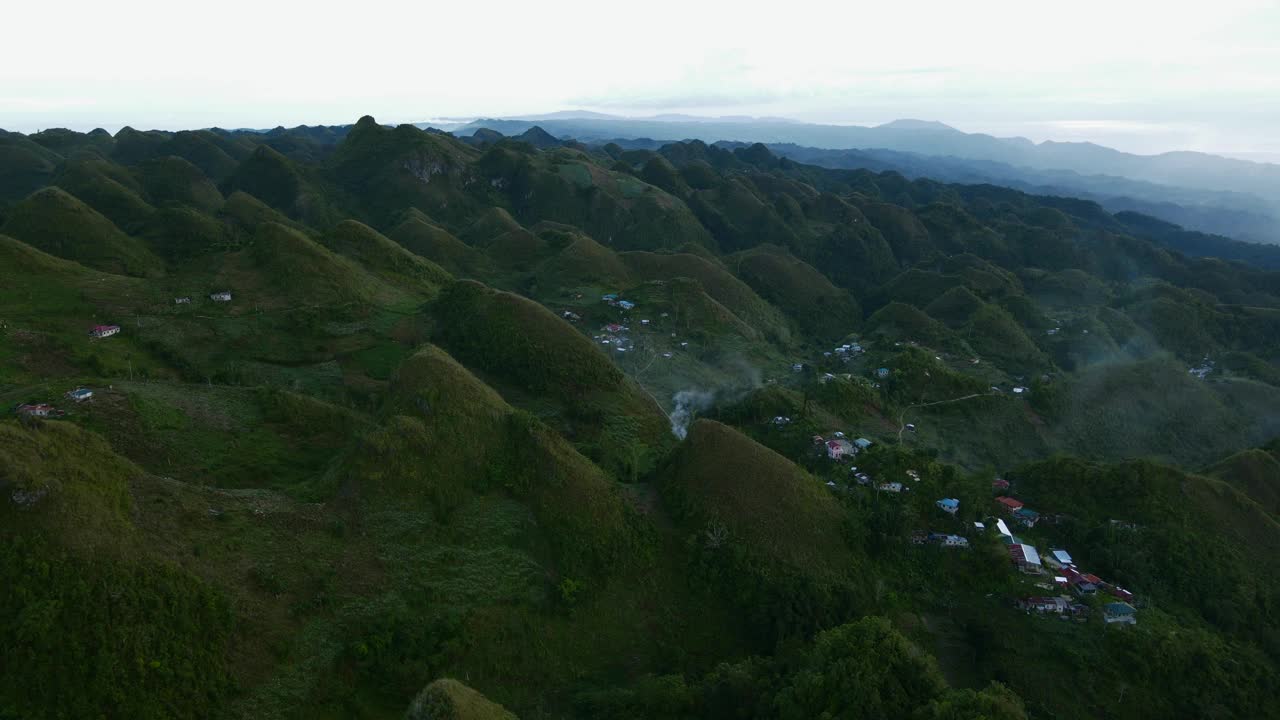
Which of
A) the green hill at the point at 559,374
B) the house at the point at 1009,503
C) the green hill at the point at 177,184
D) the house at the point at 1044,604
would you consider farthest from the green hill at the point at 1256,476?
the green hill at the point at 177,184

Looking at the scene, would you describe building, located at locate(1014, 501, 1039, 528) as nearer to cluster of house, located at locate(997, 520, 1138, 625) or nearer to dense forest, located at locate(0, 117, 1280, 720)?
dense forest, located at locate(0, 117, 1280, 720)

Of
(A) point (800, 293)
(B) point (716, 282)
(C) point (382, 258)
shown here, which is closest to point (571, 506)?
(C) point (382, 258)

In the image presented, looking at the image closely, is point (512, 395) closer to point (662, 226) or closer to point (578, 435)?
point (578, 435)

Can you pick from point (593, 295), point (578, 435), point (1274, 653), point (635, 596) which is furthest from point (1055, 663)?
point (593, 295)

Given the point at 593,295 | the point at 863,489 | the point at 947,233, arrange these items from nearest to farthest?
the point at 863,489
the point at 593,295
the point at 947,233

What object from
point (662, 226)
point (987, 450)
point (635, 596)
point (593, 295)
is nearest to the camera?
point (635, 596)

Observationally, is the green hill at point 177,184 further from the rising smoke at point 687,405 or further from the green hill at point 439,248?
the rising smoke at point 687,405

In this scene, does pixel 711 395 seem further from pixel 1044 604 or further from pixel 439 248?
pixel 439 248
